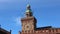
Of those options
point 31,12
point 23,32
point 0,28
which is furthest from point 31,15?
point 0,28

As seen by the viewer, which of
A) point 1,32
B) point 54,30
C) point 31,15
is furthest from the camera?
point 31,15

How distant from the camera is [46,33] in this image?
94562 mm

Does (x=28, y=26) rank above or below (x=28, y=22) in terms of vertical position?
below

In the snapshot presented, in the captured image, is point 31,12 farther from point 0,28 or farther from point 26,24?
point 0,28

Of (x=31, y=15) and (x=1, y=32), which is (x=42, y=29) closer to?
(x=31, y=15)

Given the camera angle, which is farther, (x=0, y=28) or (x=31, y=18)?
(x=31, y=18)

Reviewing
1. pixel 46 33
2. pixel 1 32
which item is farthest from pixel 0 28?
pixel 46 33

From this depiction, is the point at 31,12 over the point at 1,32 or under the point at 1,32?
over

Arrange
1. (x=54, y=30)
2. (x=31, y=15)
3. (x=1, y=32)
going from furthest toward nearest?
(x=31, y=15) < (x=54, y=30) < (x=1, y=32)

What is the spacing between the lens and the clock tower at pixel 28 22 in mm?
98262

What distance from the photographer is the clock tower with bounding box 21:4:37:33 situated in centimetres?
9826

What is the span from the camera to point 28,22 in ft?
328

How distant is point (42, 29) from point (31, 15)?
919 cm

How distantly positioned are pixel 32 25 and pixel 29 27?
169 cm
